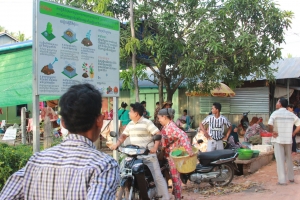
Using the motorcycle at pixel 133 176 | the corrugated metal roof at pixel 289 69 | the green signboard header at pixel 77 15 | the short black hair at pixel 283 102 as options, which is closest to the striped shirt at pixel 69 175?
the motorcycle at pixel 133 176

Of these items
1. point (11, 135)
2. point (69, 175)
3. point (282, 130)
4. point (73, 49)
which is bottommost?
point (11, 135)

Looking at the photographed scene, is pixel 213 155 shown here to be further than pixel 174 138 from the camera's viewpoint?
Yes

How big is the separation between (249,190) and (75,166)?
19.3 feet

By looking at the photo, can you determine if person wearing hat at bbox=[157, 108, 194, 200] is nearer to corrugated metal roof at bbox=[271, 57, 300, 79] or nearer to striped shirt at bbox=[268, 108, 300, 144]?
striped shirt at bbox=[268, 108, 300, 144]

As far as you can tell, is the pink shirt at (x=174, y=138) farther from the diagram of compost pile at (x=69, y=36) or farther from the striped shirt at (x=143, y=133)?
the diagram of compost pile at (x=69, y=36)

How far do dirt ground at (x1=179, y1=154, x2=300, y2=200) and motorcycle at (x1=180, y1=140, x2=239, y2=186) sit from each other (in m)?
0.22

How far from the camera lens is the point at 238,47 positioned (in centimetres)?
1052

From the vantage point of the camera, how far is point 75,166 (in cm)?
161

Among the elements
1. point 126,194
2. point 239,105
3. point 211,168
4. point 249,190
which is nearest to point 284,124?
point 249,190

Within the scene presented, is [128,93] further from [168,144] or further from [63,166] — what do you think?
[63,166]

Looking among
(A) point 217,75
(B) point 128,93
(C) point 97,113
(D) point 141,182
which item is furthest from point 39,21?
(B) point 128,93

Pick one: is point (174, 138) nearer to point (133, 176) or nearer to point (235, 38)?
point (133, 176)

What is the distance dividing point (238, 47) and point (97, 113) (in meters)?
9.38

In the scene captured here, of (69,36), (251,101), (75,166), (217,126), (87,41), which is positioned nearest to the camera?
(75,166)
